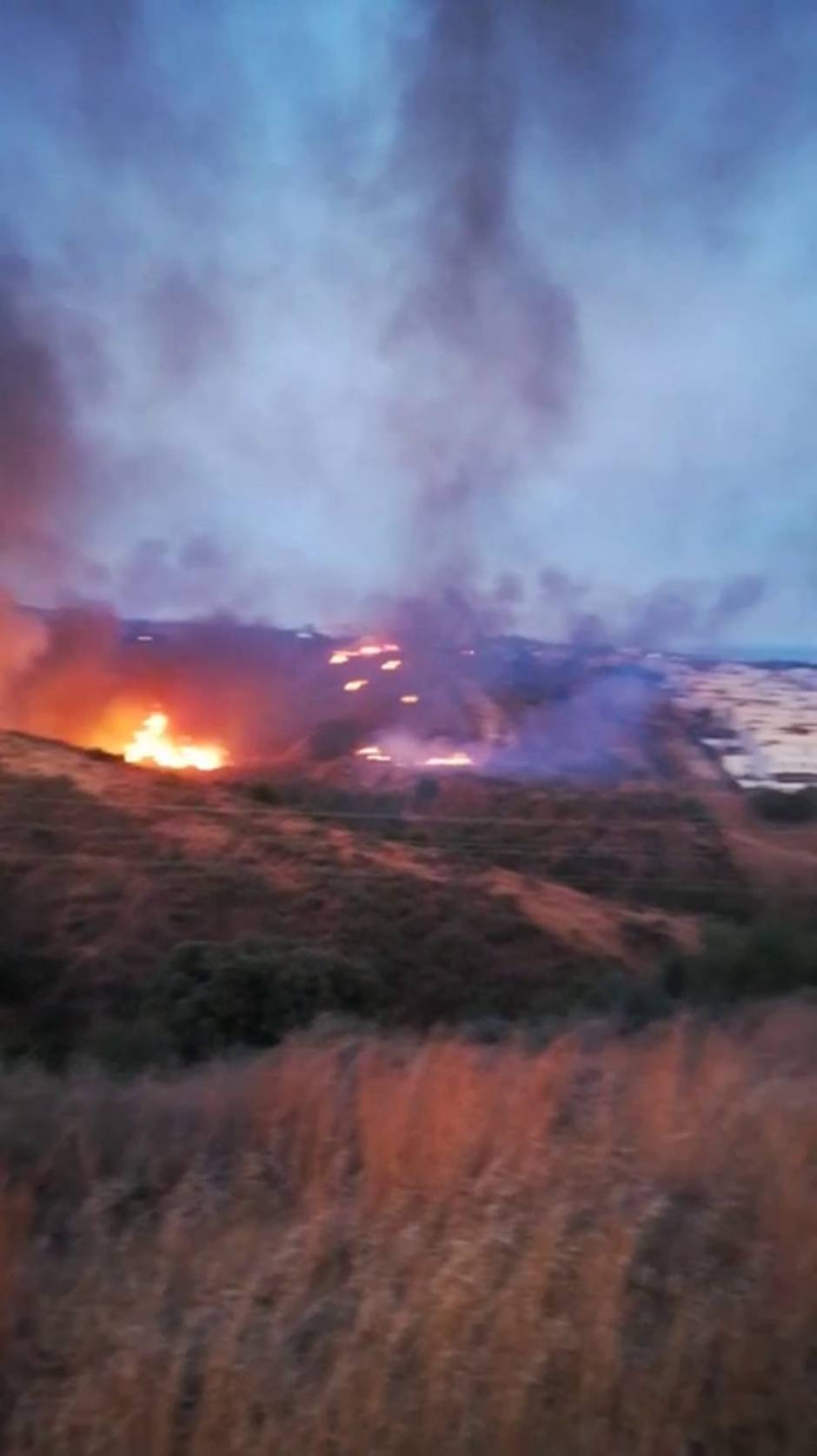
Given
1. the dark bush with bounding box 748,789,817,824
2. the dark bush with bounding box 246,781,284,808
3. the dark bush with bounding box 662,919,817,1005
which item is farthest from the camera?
the dark bush with bounding box 246,781,284,808

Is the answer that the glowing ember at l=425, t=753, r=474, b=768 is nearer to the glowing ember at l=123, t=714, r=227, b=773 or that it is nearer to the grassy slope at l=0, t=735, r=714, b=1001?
the grassy slope at l=0, t=735, r=714, b=1001

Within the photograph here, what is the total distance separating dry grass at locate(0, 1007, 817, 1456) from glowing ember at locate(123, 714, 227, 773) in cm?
3885

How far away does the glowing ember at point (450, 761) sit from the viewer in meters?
39.8

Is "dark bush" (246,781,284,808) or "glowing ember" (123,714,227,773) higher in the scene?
"glowing ember" (123,714,227,773)

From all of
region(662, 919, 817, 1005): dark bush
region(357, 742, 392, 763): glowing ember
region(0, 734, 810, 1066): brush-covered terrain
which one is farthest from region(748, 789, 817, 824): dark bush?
region(357, 742, 392, 763): glowing ember

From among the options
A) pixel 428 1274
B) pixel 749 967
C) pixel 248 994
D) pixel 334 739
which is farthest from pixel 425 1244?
pixel 334 739

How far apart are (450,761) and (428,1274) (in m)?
35.9

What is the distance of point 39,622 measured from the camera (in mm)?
57500

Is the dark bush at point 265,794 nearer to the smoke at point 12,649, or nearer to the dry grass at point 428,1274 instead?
the smoke at point 12,649

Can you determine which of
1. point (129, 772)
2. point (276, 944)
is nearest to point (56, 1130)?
point (276, 944)

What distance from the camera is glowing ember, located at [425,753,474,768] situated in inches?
1565

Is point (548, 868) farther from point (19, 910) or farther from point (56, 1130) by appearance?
point (56, 1130)

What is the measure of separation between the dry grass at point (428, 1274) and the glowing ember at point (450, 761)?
32.1 meters

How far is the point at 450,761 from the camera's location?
1609 inches
